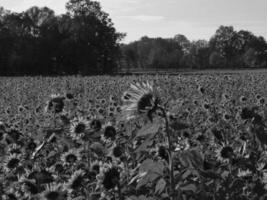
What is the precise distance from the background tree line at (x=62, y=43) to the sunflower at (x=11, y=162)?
5252 cm

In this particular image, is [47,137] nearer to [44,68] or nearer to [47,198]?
[47,198]

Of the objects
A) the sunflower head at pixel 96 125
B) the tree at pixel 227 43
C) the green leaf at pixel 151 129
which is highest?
the tree at pixel 227 43

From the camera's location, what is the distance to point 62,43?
2357 inches

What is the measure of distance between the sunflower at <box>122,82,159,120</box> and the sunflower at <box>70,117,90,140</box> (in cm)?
187

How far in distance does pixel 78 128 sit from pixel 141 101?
205 cm

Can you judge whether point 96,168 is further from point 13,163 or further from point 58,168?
point 13,163

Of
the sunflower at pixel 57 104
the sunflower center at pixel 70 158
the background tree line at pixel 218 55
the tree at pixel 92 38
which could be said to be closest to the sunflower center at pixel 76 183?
the sunflower center at pixel 70 158

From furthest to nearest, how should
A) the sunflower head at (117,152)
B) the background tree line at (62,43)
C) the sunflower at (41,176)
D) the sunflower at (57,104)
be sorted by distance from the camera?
the background tree line at (62,43) → the sunflower at (57,104) → the sunflower head at (117,152) → the sunflower at (41,176)

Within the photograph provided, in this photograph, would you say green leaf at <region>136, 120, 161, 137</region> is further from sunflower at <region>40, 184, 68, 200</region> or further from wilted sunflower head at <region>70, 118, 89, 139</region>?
wilted sunflower head at <region>70, 118, 89, 139</region>

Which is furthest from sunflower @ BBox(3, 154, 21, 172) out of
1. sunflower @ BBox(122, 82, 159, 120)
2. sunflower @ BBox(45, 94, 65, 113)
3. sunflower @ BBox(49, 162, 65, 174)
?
sunflower @ BBox(122, 82, 159, 120)

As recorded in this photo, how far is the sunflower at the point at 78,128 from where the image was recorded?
418 cm

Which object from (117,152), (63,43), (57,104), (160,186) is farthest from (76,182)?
(63,43)

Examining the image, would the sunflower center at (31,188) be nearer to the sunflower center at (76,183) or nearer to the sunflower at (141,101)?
the sunflower center at (76,183)

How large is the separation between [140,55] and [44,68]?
8513 centimetres
